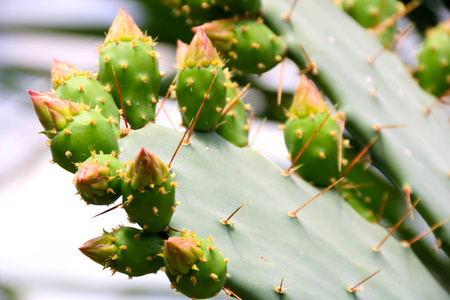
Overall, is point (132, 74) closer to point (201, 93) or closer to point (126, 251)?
point (201, 93)

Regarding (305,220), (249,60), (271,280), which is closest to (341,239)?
(305,220)

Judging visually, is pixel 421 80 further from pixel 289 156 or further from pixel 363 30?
pixel 289 156

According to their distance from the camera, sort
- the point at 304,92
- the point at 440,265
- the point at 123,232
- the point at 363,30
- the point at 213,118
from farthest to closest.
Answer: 1. the point at 440,265
2. the point at 363,30
3. the point at 304,92
4. the point at 213,118
5. the point at 123,232

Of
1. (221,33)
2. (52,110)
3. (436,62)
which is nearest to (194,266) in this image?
(52,110)

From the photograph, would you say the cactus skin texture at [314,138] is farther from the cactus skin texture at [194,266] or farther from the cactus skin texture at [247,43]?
the cactus skin texture at [194,266]

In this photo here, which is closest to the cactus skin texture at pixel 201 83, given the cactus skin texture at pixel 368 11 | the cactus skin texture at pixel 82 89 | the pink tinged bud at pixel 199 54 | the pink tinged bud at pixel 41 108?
the pink tinged bud at pixel 199 54

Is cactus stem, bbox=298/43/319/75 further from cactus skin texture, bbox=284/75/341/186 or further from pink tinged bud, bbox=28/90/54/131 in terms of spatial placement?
pink tinged bud, bbox=28/90/54/131
